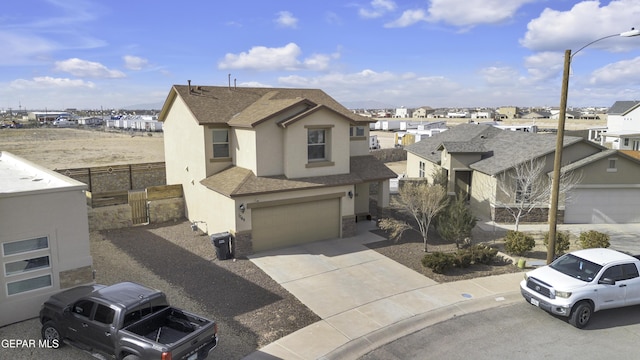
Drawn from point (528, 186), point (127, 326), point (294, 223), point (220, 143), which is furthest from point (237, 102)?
point (528, 186)

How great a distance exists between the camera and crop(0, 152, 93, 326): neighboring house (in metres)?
10.8

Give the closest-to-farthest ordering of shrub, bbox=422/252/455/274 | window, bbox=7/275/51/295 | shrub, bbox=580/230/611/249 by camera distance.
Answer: window, bbox=7/275/51/295 < shrub, bbox=422/252/455/274 < shrub, bbox=580/230/611/249

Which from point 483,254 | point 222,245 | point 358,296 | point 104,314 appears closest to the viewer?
point 104,314

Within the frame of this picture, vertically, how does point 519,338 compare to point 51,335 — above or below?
below

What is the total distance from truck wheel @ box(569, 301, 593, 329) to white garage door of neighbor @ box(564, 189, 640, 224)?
1234 cm

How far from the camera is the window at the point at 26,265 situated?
10.9 m

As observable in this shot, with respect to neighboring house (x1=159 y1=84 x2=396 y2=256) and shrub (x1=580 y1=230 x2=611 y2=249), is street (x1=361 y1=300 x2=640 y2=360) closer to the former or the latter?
shrub (x1=580 y1=230 x2=611 y2=249)

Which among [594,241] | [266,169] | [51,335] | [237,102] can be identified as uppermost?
[237,102]

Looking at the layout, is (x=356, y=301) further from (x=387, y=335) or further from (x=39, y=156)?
(x=39, y=156)

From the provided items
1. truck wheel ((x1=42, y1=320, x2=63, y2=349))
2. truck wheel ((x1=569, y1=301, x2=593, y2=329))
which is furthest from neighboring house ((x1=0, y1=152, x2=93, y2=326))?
truck wheel ((x1=569, y1=301, x2=593, y2=329))

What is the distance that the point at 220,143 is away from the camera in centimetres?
2005

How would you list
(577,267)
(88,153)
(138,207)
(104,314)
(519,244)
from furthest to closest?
1. (88,153)
2. (138,207)
3. (519,244)
4. (577,267)
5. (104,314)

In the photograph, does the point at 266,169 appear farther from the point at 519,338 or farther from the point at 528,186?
the point at 528,186

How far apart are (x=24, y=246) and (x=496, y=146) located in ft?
79.2
